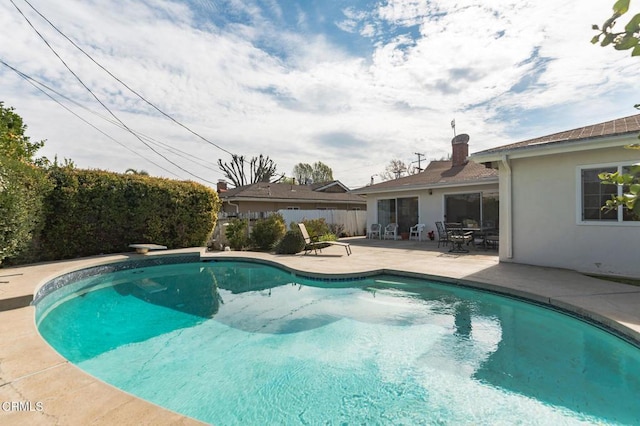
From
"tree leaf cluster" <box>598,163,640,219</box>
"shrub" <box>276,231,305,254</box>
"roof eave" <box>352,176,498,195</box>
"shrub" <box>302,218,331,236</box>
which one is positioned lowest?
"shrub" <box>276,231,305,254</box>

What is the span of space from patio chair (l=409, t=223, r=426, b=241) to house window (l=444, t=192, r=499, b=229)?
4.44ft

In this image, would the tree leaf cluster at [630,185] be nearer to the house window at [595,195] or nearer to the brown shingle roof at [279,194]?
the house window at [595,195]

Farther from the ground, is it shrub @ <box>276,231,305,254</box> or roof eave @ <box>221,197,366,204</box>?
roof eave @ <box>221,197,366,204</box>

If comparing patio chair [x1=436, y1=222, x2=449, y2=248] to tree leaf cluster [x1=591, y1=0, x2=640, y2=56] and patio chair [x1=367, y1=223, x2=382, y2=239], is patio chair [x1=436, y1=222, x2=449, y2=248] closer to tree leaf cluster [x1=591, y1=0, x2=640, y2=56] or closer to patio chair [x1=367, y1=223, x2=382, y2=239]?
patio chair [x1=367, y1=223, x2=382, y2=239]

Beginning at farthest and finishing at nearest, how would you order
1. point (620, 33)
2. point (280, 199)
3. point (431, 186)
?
point (280, 199)
point (431, 186)
point (620, 33)

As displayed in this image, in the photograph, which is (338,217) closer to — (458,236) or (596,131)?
(458,236)

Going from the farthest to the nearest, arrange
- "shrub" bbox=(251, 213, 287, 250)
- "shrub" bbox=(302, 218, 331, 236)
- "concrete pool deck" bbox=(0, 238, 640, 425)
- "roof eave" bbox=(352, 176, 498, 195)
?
"shrub" bbox=(302, 218, 331, 236) < "shrub" bbox=(251, 213, 287, 250) < "roof eave" bbox=(352, 176, 498, 195) < "concrete pool deck" bbox=(0, 238, 640, 425)

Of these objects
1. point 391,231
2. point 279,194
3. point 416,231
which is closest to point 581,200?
point 416,231

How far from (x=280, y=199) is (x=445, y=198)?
34.3 feet

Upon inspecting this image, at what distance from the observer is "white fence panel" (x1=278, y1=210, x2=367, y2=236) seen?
17.8 metres

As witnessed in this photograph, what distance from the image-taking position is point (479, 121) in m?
16.2

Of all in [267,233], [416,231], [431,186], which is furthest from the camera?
[416,231]

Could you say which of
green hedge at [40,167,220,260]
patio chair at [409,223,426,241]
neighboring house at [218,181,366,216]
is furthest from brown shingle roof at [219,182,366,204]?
patio chair at [409,223,426,241]

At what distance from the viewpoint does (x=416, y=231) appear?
1625cm
